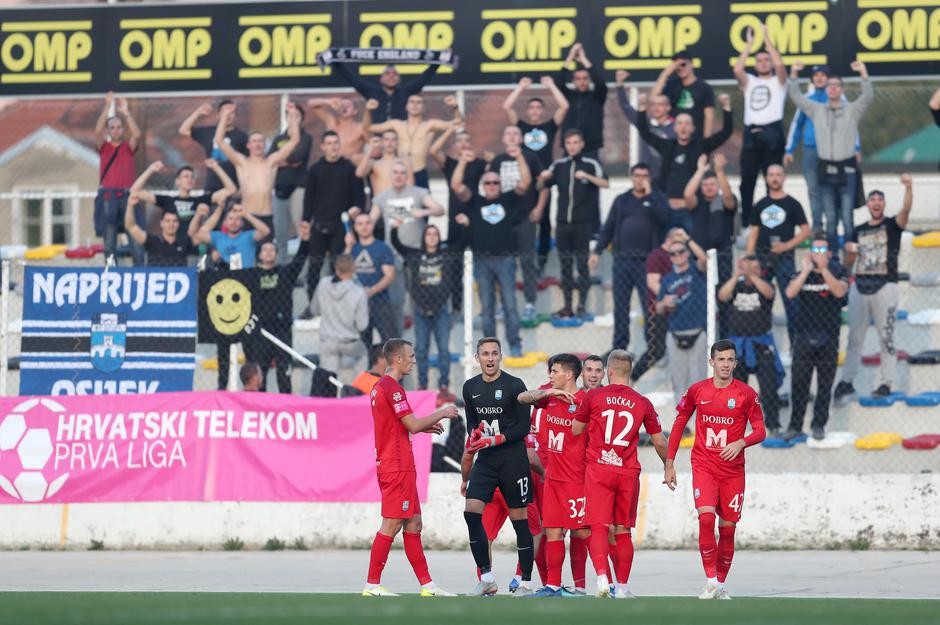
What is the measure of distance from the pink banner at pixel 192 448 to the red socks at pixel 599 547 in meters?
4.56

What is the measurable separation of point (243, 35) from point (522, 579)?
13.0 meters

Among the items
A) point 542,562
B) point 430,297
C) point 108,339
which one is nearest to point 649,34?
point 430,297

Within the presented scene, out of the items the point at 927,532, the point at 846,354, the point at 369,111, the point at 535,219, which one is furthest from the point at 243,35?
the point at 927,532

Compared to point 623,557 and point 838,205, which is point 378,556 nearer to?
point 623,557

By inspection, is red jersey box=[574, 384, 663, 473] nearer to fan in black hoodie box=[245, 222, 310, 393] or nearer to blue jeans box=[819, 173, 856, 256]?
fan in black hoodie box=[245, 222, 310, 393]

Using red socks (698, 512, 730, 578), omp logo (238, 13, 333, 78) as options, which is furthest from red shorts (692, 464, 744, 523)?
omp logo (238, 13, 333, 78)

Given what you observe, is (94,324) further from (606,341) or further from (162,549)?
(606,341)

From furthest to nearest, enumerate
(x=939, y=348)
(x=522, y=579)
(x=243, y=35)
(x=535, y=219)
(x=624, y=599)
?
1. (x=243, y=35)
2. (x=535, y=219)
3. (x=939, y=348)
4. (x=522, y=579)
5. (x=624, y=599)

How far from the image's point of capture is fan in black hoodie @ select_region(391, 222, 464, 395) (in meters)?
17.5

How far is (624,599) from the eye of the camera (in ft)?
36.4

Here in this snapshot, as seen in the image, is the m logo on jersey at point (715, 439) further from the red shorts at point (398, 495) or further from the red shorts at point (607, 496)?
the red shorts at point (398, 495)

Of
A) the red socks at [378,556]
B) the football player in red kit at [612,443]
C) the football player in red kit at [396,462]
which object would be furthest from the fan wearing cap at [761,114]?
the red socks at [378,556]

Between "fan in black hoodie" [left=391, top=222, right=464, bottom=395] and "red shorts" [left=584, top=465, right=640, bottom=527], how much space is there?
5719 millimetres

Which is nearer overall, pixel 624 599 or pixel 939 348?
pixel 624 599
